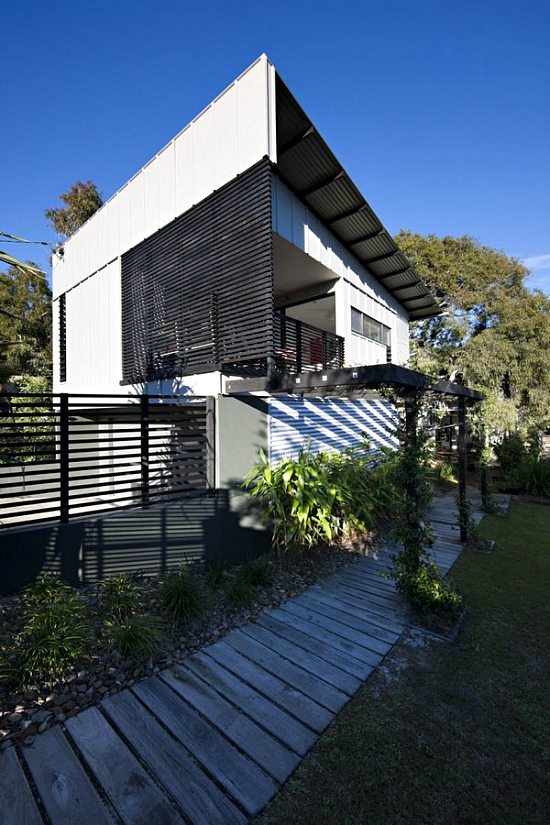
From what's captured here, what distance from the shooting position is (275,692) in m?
2.74

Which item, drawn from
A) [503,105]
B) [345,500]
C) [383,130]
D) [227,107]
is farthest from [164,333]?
[503,105]

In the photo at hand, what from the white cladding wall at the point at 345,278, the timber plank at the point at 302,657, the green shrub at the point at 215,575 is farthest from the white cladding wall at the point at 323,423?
the timber plank at the point at 302,657

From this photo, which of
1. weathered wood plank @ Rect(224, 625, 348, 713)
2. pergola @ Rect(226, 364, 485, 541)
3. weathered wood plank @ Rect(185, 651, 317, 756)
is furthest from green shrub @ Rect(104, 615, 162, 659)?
pergola @ Rect(226, 364, 485, 541)

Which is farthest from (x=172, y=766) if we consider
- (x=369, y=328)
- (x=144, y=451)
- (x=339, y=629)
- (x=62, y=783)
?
(x=369, y=328)

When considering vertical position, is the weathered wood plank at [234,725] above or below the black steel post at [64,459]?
below

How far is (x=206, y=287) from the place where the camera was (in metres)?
6.48

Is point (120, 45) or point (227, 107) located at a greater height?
point (120, 45)

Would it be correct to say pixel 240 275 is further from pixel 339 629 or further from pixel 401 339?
pixel 401 339

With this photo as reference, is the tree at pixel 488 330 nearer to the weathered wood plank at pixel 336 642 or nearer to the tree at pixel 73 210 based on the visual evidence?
the weathered wood plank at pixel 336 642

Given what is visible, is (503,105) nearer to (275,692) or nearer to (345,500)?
(345,500)

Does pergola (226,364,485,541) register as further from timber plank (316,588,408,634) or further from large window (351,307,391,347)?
large window (351,307,391,347)

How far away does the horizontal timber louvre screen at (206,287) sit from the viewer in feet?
18.6

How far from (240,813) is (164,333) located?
694cm

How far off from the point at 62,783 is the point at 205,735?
32.6 inches
